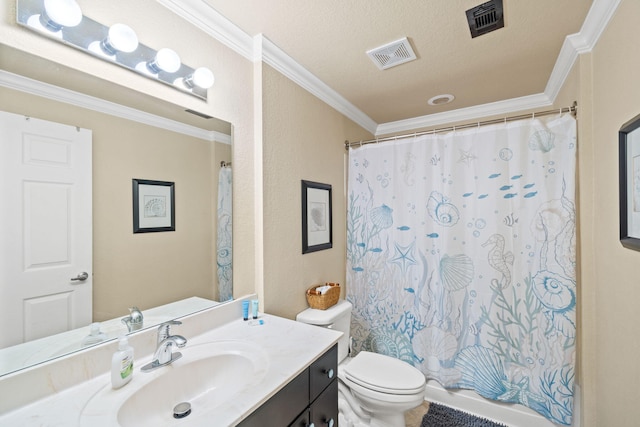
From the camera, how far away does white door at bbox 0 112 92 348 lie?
813 millimetres

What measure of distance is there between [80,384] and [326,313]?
1261 mm

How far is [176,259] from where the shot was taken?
1271mm

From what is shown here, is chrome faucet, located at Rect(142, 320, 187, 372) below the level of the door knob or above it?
below

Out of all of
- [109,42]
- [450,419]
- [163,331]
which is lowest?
[450,419]

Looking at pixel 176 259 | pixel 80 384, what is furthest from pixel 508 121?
pixel 80 384

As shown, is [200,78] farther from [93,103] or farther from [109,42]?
[93,103]

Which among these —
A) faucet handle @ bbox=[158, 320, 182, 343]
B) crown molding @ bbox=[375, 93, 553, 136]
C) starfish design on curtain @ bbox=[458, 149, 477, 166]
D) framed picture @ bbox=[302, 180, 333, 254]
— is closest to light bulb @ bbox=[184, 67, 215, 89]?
framed picture @ bbox=[302, 180, 333, 254]

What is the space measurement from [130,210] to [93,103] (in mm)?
404

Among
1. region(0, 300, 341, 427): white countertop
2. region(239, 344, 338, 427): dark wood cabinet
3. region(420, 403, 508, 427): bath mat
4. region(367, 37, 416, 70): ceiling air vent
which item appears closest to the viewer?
region(0, 300, 341, 427): white countertop

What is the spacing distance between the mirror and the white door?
0.03 m

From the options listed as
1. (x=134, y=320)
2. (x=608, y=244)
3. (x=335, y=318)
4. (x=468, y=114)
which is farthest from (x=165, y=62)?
(x=468, y=114)

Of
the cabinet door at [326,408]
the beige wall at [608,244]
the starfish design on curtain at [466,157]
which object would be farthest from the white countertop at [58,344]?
the starfish design on curtain at [466,157]

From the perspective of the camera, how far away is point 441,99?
2.36 meters

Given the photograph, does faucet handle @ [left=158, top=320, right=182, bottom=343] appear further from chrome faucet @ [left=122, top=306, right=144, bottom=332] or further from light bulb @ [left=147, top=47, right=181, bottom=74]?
light bulb @ [left=147, top=47, right=181, bottom=74]
